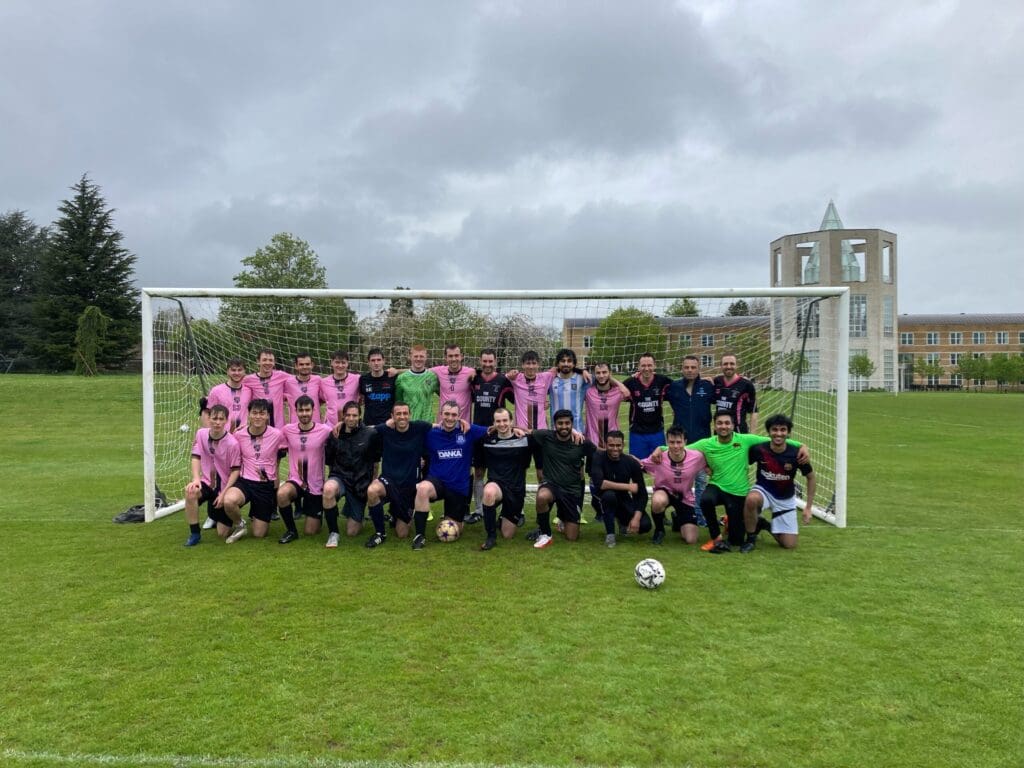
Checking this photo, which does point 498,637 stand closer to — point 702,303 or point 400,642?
point 400,642

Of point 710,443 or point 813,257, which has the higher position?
point 813,257

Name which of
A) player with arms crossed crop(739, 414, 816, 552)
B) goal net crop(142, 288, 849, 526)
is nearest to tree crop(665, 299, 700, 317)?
goal net crop(142, 288, 849, 526)

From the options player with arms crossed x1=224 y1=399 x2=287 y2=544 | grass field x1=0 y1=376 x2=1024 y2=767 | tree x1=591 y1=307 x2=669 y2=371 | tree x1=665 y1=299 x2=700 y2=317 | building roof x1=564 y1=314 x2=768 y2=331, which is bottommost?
grass field x1=0 y1=376 x2=1024 y2=767

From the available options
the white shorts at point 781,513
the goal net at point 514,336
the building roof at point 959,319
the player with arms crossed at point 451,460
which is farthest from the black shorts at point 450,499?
the building roof at point 959,319

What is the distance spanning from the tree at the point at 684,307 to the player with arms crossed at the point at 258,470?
451cm

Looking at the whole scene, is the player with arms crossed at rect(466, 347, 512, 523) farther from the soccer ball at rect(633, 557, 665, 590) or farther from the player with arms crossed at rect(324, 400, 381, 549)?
the soccer ball at rect(633, 557, 665, 590)

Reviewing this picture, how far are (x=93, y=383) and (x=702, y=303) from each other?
23702mm

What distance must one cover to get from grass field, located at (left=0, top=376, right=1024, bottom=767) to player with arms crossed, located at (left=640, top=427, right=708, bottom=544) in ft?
1.20

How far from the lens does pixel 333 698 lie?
9.86 feet

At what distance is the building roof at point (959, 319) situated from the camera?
7025cm

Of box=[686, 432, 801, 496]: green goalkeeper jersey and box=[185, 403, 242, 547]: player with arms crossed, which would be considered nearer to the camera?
box=[686, 432, 801, 496]: green goalkeeper jersey

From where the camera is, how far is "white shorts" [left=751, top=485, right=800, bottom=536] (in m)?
5.69

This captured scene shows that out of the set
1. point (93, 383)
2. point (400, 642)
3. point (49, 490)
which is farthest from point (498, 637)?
point (93, 383)

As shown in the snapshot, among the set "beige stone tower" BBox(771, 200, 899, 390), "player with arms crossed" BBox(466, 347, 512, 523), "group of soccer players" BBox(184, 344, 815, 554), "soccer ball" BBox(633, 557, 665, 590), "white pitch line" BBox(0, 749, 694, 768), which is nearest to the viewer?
"white pitch line" BBox(0, 749, 694, 768)
